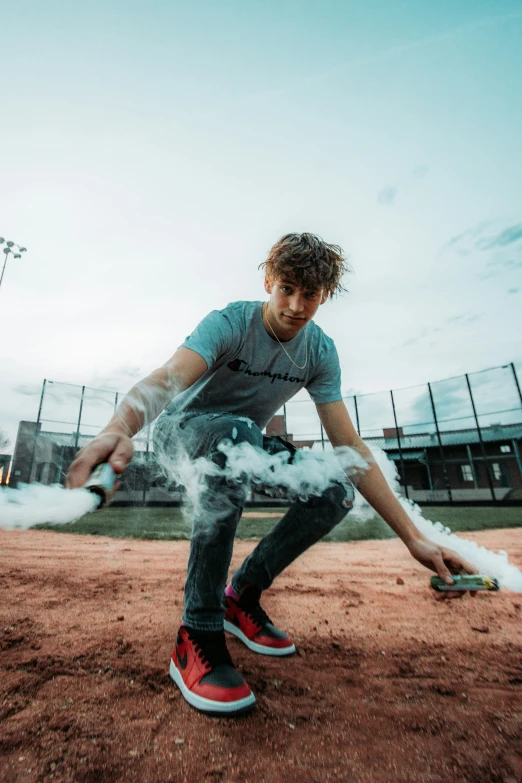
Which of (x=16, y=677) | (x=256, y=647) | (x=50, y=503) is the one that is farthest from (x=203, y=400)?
(x=16, y=677)

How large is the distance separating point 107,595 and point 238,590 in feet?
4.06

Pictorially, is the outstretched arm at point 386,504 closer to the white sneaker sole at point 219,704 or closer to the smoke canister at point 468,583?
the smoke canister at point 468,583

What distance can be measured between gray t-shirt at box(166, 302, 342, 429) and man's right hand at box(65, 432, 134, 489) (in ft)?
2.94

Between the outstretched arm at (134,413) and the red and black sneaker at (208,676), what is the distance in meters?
0.91

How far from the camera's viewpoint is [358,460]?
7.02 ft

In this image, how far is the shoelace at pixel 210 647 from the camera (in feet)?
4.99

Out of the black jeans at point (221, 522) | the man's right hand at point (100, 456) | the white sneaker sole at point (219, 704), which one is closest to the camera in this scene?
the man's right hand at point (100, 456)

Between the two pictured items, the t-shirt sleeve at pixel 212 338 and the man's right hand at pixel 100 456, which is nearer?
the man's right hand at pixel 100 456

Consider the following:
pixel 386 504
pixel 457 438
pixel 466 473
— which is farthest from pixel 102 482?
pixel 457 438

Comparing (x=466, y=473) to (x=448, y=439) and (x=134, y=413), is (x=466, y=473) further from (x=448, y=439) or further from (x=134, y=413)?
(x=134, y=413)

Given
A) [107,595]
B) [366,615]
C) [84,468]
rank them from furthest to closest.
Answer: [107,595] < [366,615] < [84,468]

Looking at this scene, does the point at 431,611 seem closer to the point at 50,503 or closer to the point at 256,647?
the point at 256,647

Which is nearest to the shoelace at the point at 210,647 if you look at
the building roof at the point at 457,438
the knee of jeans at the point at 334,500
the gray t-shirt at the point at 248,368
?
the knee of jeans at the point at 334,500

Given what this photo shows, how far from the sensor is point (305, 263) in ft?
Result: 6.83
